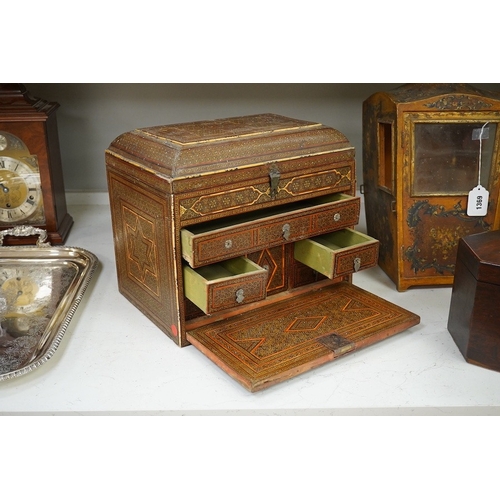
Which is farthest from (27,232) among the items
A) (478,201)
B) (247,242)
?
(478,201)

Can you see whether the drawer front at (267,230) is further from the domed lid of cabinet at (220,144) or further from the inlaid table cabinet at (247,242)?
the domed lid of cabinet at (220,144)

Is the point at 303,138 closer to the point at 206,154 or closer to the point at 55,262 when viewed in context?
the point at 206,154

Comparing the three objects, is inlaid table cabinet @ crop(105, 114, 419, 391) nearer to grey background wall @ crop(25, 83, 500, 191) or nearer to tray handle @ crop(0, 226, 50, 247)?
tray handle @ crop(0, 226, 50, 247)

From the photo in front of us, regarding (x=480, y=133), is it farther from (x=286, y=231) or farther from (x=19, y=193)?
(x=19, y=193)

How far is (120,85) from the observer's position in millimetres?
2996

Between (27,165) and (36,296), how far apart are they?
61cm

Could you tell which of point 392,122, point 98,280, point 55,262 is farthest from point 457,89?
point 55,262

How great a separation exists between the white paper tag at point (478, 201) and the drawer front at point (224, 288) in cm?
77

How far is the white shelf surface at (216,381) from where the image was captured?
1.64m

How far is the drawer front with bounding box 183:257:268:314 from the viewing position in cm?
177

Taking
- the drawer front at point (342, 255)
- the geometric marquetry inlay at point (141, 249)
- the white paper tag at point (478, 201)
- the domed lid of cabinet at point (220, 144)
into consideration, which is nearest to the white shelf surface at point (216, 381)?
the geometric marquetry inlay at point (141, 249)

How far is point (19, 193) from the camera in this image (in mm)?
2584

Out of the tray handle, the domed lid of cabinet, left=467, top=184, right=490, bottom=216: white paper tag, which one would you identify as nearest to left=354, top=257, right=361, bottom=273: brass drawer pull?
the domed lid of cabinet

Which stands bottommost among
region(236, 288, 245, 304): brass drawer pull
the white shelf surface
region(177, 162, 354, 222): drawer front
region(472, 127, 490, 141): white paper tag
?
the white shelf surface
